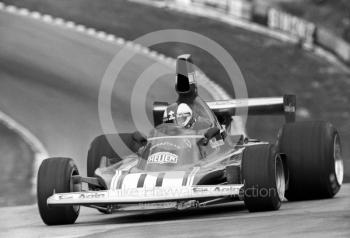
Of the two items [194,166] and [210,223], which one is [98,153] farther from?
[210,223]

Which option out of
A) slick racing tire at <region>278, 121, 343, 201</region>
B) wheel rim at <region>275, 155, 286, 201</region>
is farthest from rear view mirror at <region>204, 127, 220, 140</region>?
slick racing tire at <region>278, 121, 343, 201</region>

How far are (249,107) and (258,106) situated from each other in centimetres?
17

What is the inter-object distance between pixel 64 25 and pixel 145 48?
2.96 m

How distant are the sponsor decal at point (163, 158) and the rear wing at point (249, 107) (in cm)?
224

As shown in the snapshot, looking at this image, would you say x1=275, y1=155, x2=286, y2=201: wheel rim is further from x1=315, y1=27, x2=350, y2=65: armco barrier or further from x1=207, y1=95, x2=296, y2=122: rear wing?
x1=315, y1=27, x2=350, y2=65: armco barrier

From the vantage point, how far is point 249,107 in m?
14.9

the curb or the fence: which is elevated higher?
the fence

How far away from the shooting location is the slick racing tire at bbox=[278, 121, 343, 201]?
1384 centimetres

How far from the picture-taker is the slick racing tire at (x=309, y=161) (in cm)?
1384

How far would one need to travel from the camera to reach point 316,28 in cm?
3078

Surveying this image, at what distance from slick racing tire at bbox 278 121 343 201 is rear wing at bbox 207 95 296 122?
91 centimetres

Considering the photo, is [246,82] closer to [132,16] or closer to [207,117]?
[132,16]

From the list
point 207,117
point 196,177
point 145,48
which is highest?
point 145,48

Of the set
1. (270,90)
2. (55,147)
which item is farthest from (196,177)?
(270,90)
